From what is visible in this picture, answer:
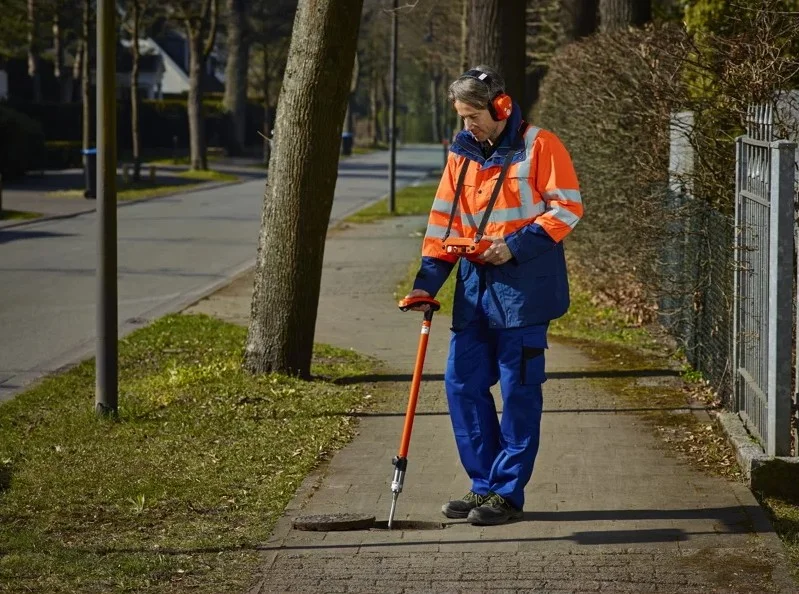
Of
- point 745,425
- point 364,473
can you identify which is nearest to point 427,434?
point 364,473

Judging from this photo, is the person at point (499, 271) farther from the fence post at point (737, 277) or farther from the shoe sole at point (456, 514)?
the fence post at point (737, 277)

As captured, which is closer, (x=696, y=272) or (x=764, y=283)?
(x=764, y=283)

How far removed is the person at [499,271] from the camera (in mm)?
6039

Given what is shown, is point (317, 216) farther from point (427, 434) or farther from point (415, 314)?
point (415, 314)

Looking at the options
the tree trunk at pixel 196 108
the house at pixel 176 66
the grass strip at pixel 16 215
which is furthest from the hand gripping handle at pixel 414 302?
the house at pixel 176 66

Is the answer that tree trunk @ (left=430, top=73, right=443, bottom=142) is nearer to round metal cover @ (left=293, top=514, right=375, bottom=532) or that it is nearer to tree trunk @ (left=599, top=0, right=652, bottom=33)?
tree trunk @ (left=599, top=0, right=652, bottom=33)

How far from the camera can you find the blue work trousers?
20.2 feet

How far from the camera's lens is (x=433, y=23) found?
65.1 metres

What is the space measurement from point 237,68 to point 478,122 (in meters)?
58.7

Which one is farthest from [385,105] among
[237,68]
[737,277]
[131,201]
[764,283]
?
[764,283]

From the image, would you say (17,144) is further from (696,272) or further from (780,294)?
(780,294)

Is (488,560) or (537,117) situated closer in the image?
(488,560)

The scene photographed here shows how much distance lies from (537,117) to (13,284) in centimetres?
742

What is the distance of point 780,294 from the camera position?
662 cm
